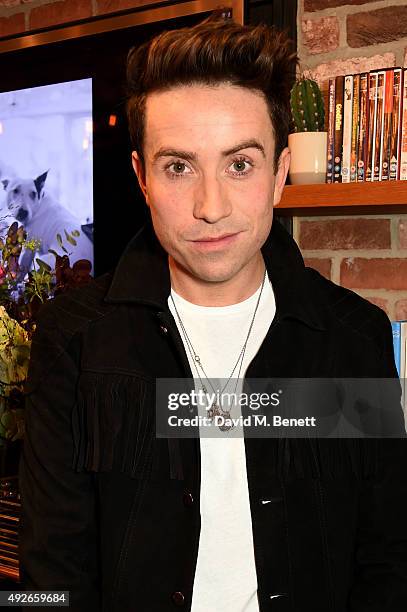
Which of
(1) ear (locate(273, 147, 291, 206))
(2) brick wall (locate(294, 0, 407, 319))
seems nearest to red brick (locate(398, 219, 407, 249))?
(2) brick wall (locate(294, 0, 407, 319))

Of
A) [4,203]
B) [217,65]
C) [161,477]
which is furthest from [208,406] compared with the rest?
[4,203]

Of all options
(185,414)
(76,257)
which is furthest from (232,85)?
(76,257)

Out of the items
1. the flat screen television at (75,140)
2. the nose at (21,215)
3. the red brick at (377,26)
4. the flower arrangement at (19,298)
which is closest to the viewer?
the red brick at (377,26)

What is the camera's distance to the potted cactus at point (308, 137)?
1.75 metres

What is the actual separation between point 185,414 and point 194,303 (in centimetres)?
21

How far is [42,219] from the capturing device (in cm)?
247

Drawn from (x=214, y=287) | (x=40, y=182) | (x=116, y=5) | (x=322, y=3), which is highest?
(x=116, y=5)

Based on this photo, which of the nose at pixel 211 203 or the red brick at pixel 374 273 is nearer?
the nose at pixel 211 203

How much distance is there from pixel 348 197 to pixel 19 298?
1.29 m

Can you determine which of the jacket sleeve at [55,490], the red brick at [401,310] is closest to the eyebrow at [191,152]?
the jacket sleeve at [55,490]

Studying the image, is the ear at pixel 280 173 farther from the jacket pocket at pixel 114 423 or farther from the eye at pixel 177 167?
the jacket pocket at pixel 114 423

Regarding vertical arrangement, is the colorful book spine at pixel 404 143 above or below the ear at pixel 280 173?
above

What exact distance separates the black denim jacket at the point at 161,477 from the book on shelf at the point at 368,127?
1.39ft

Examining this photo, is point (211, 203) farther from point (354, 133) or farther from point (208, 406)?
→ point (354, 133)
